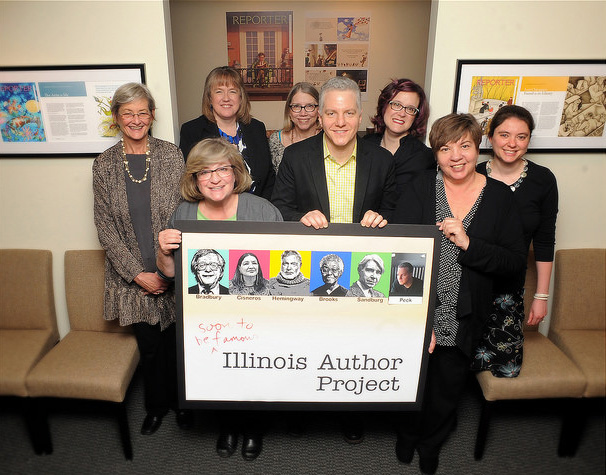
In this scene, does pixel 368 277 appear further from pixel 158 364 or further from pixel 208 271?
pixel 158 364

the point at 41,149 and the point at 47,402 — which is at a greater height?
the point at 41,149

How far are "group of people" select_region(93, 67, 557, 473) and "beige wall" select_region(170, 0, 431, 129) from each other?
262 centimetres

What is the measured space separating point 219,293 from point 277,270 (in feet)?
0.80

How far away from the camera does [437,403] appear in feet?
6.76

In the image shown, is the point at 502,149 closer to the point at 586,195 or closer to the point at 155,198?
the point at 586,195

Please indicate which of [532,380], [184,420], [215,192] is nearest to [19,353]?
[184,420]

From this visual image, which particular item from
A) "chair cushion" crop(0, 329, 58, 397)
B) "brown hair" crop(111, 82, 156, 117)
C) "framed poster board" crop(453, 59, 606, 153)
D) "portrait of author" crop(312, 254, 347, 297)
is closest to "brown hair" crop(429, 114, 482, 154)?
"portrait of author" crop(312, 254, 347, 297)

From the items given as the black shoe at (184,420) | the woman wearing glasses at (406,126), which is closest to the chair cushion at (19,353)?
the black shoe at (184,420)

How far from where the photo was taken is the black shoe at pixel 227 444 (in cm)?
222

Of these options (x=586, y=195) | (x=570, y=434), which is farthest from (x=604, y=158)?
(x=570, y=434)

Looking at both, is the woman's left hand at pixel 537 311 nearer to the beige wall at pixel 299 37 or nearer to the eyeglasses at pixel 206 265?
the eyeglasses at pixel 206 265

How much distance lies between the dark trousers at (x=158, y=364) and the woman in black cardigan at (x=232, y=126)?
0.93m

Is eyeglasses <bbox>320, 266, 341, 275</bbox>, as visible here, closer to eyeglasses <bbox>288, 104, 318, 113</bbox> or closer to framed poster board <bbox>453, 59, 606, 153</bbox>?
eyeglasses <bbox>288, 104, 318, 113</bbox>

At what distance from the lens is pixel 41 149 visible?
247cm
